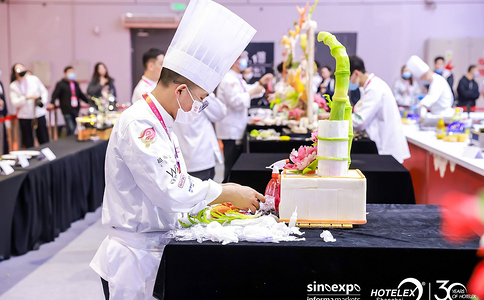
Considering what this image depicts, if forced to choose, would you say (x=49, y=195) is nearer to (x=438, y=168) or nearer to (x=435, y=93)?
(x=438, y=168)

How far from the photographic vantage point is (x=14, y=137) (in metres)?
8.03

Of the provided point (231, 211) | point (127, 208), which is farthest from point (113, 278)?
point (231, 211)

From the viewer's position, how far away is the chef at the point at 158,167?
4.91 feet

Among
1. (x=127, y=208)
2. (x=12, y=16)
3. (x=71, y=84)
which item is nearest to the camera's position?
(x=127, y=208)

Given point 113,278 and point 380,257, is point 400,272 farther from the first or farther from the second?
point 113,278

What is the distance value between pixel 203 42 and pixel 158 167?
0.41m

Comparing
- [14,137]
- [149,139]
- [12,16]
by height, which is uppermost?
[12,16]

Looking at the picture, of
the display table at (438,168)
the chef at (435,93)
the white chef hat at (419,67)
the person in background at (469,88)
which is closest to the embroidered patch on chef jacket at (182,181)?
the display table at (438,168)

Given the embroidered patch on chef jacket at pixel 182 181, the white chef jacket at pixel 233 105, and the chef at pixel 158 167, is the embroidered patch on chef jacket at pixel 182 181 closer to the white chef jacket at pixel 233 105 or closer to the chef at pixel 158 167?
the chef at pixel 158 167

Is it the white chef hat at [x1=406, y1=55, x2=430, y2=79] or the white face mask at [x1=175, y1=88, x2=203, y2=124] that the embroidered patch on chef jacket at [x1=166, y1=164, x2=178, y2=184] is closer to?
the white face mask at [x1=175, y1=88, x2=203, y2=124]

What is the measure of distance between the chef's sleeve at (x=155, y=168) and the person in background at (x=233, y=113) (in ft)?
10.8

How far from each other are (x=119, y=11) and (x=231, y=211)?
29.7 ft

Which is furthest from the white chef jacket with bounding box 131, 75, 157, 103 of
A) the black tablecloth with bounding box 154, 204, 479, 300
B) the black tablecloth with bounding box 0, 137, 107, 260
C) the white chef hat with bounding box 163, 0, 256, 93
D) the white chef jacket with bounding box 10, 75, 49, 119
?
the white chef jacket with bounding box 10, 75, 49, 119

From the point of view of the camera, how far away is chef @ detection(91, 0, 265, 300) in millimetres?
1498
